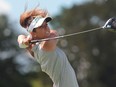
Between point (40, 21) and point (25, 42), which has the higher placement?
point (40, 21)

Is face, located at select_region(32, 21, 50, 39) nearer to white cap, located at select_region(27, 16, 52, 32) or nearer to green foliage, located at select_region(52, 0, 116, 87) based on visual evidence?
white cap, located at select_region(27, 16, 52, 32)

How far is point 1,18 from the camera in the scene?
6328 cm

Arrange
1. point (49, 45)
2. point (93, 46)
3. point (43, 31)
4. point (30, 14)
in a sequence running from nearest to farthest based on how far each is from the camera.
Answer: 1. point (49, 45)
2. point (43, 31)
3. point (30, 14)
4. point (93, 46)

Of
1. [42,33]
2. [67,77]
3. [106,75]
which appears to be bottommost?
[106,75]

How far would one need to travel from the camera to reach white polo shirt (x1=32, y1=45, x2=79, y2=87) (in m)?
8.41

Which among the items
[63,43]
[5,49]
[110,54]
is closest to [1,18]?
[5,49]

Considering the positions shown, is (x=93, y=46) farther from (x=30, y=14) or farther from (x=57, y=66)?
(x=57, y=66)

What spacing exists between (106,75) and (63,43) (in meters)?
5.18

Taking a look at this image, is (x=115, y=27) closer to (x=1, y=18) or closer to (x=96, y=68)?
(x=96, y=68)

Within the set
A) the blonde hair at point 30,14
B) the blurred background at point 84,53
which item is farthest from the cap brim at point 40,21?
the blurred background at point 84,53

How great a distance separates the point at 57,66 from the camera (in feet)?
27.8

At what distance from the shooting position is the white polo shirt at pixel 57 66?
8406 millimetres

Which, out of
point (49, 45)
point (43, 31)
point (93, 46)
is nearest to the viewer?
point (49, 45)

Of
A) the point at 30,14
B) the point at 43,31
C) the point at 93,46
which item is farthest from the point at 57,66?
the point at 93,46
